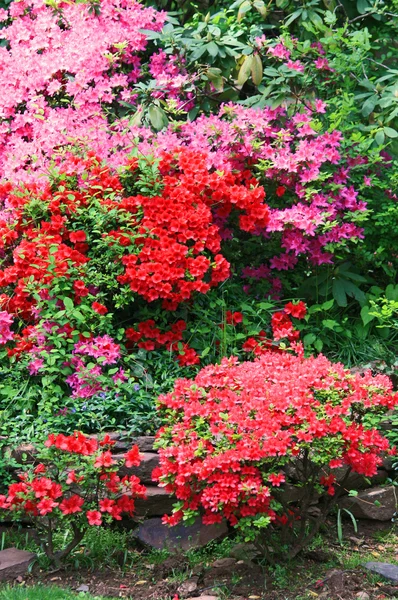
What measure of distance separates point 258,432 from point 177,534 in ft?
3.16

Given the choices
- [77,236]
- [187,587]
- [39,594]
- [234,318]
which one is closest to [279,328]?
[234,318]

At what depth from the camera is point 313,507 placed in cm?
431

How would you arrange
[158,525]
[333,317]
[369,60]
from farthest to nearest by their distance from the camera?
1. [369,60]
2. [333,317]
3. [158,525]

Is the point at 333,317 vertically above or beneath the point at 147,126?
beneath

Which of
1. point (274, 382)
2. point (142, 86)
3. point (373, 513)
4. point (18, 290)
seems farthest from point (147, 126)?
point (373, 513)

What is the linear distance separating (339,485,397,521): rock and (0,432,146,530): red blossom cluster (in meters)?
1.18

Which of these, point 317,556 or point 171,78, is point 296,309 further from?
point 171,78

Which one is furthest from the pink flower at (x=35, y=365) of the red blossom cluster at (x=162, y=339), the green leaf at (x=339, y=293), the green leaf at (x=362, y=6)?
the green leaf at (x=362, y=6)

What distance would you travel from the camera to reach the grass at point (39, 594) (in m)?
3.38

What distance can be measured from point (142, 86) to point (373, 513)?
3068 millimetres

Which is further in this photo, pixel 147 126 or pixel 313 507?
pixel 147 126

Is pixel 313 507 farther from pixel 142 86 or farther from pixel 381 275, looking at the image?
pixel 142 86

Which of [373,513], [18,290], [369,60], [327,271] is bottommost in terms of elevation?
[373,513]

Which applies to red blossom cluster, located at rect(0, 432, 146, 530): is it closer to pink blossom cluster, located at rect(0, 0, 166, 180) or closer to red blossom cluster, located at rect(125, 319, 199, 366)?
red blossom cluster, located at rect(125, 319, 199, 366)
